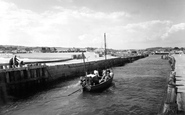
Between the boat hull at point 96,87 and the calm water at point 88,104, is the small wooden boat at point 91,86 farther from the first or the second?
the calm water at point 88,104

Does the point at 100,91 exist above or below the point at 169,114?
below

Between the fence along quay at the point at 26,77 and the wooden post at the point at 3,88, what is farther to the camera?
the fence along quay at the point at 26,77

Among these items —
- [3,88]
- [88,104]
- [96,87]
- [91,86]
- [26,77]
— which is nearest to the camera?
[88,104]

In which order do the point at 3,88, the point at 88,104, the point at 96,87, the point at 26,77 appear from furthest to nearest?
the point at 26,77 → the point at 96,87 → the point at 3,88 → the point at 88,104

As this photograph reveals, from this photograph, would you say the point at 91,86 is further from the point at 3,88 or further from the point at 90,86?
the point at 3,88

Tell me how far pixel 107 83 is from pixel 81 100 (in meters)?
7.19

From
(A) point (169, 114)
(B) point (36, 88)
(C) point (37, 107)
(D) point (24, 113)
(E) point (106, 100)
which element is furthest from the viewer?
(B) point (36, 88)

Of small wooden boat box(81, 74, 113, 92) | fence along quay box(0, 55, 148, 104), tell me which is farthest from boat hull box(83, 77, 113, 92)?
fence along quay box(0, 55, 148, 104)

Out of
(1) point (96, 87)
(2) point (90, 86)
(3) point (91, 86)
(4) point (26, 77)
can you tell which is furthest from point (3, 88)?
(1) point (96, 87)

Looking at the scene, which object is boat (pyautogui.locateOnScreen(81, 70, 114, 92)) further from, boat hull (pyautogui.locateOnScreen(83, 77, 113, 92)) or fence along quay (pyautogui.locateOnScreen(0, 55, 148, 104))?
fence along quay (pyautogui.locateOnScreen(0, 55, 148, 104))

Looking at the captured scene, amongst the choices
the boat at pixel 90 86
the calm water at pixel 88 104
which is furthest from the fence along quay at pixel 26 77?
the boat at pixel 90 86

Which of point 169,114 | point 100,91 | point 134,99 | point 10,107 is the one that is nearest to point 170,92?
point 169,114

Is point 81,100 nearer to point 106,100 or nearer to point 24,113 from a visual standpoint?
point 106,100

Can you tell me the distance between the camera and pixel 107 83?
24359 mm
